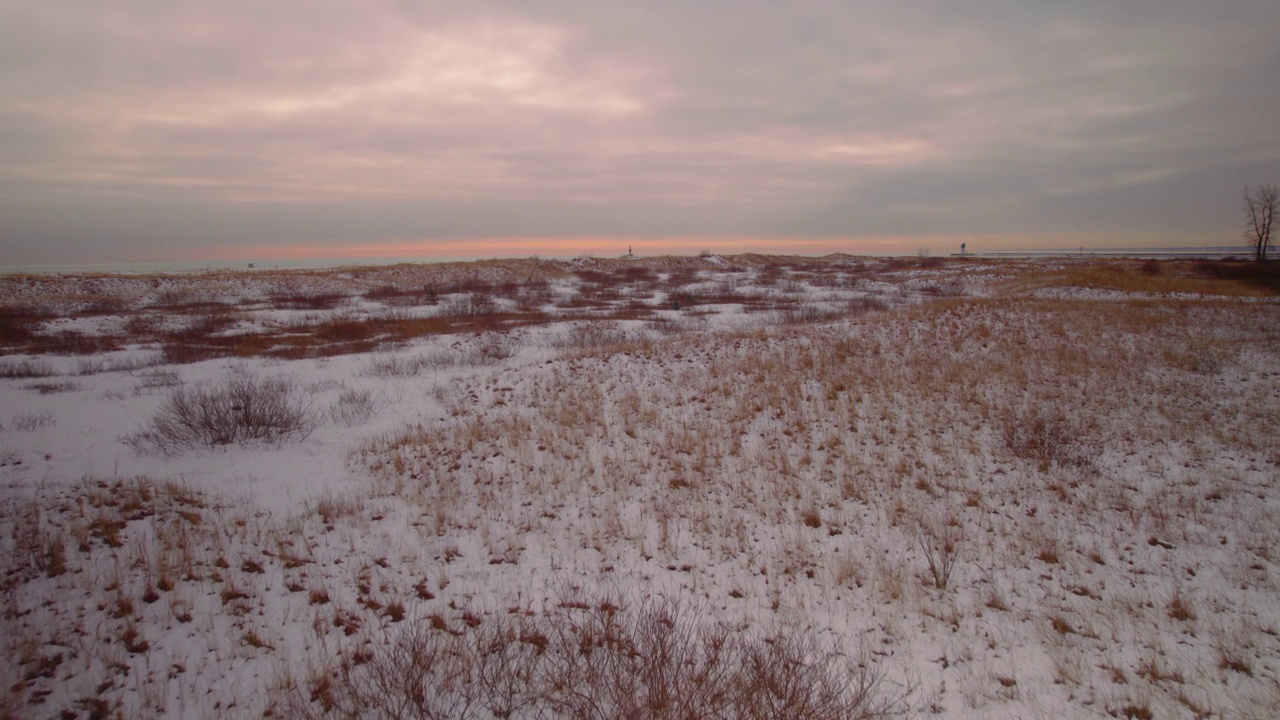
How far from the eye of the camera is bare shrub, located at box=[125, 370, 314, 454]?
361 inches

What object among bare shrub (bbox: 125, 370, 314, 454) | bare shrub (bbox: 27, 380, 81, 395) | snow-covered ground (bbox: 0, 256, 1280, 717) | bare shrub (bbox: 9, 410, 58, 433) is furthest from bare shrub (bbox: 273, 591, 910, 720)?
bare shrub (bbox: 27, 380, 81, 395)

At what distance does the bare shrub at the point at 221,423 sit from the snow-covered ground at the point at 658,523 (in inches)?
2.9

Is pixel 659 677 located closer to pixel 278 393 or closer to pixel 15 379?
pixel 278 393

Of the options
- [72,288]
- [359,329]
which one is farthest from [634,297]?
[72,288]

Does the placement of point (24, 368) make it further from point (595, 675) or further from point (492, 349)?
point (595, 675)

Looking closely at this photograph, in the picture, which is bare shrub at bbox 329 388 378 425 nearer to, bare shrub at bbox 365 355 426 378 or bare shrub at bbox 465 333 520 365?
bare shrub at bbox 365 355 426 378

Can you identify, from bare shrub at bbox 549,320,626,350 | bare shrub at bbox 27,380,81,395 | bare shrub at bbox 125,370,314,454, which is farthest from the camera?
bare shrub at bbox 549,320,626,350

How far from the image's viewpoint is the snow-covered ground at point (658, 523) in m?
4.28

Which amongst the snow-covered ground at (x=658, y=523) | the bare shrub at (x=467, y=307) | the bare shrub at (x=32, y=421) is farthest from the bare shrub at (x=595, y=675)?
the bare shrub at (x=467, y=307)

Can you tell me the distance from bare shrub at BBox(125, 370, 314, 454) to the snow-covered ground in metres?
0.07

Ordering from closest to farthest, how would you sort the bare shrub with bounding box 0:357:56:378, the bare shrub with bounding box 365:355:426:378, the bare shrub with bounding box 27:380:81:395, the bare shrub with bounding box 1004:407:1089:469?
the bare shrub with bounding box 1004:407:1089:469 < the bare shrub with bounding box 27:380:81:395 < the bare shrub with bounding box 0:357:56:378 < the bare shrub with bounding box 365:355:426:378

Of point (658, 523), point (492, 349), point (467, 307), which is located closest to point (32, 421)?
point (492, 349)

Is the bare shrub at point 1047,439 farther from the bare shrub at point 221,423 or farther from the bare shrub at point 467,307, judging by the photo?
the bare shrub at point 467,307

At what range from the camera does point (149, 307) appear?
1238 inches
